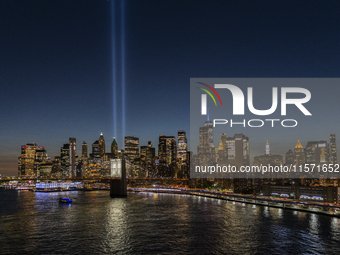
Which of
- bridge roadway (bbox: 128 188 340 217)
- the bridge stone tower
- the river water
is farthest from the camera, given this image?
the bridge stone tower

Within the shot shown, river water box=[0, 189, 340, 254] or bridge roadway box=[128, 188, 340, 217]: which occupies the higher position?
river water box=[0, 189, 340, 254]

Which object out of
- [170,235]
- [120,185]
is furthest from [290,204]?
[120,185]

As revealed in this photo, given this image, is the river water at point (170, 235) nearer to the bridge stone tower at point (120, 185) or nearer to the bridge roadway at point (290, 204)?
the bridge roadway at point (290, 204)

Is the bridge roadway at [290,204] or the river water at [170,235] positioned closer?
the river water at [170,235]

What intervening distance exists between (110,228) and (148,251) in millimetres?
10295

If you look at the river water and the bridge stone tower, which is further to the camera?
the bridge stone tower

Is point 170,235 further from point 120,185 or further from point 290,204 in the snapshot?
point 120,185

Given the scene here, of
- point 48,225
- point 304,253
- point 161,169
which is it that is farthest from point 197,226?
point 161,169

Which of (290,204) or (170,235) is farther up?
(170,235)

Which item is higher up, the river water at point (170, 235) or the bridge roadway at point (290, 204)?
the river water at point (170, 235)

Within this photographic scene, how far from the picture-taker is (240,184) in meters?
119

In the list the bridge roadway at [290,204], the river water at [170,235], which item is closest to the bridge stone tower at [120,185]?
the bridge roadway at [290,204]

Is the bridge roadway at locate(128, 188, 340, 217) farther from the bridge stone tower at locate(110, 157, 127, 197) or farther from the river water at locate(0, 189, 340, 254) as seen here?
the bridge stone tower at locate(110, 157, 127, 197)

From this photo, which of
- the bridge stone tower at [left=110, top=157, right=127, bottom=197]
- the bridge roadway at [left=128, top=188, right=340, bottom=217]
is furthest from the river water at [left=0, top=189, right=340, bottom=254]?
the bridge stone tower at [left=110, top=157, right=127, bottom=197]
